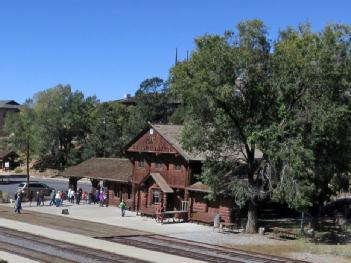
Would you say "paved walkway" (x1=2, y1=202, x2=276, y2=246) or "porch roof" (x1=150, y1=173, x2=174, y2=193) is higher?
"porch roof" (x1=150, y1=173, x2=174, y2=193)

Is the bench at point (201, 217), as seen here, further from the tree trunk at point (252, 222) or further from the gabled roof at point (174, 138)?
the gabled roof at point (174, 138)

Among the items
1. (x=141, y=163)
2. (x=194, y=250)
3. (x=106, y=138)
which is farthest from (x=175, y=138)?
(x=106, y=138)

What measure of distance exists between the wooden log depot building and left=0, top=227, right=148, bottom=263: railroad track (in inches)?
608

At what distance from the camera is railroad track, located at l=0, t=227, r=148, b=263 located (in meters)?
29.2

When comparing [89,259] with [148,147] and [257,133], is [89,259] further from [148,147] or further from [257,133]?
[148,147]

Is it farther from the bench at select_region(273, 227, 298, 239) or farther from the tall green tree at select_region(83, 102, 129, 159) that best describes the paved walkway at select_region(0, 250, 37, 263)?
the tall green tree at select_region(83, 102, 129, 159)

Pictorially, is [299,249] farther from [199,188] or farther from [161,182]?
[161,182]

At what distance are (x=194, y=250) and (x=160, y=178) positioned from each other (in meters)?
17.9

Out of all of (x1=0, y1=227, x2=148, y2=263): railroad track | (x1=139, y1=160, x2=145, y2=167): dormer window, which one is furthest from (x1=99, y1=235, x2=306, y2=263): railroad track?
(x1=139, y1=160, x2=145, y2=167): dormer window

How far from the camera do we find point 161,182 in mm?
51688

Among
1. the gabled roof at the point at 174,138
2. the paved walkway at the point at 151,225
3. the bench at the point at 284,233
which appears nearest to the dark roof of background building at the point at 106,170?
the gabled roof at the point at 174,138

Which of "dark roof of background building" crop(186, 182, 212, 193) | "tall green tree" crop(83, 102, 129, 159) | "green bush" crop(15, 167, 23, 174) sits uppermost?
"tall green tree" crop(83, 102, 129, 159)

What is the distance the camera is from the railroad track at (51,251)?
29.2 m

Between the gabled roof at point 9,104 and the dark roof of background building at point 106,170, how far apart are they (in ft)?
342
